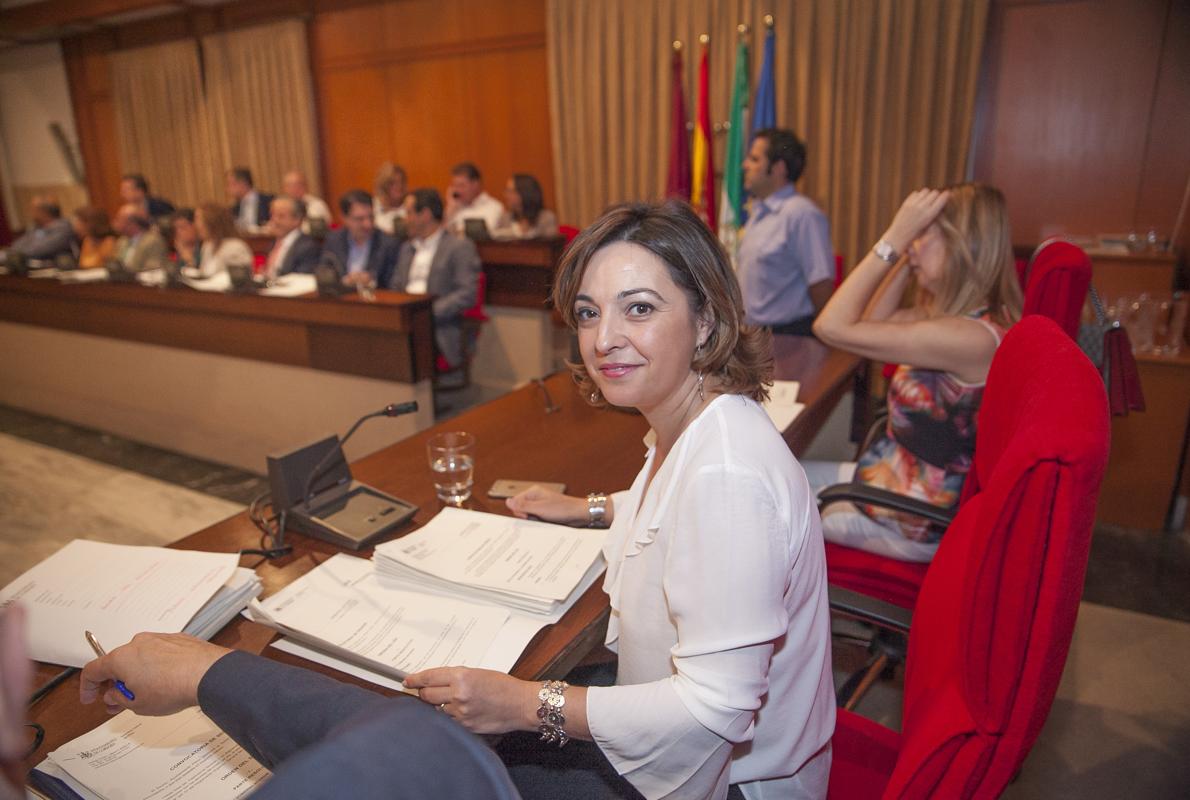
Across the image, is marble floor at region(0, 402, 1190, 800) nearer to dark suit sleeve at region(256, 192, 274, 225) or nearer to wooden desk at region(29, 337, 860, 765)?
wooden desk at region(29, 337, 860, 765)

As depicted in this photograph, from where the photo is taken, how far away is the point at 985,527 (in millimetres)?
750

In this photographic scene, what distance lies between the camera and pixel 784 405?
6.57ft

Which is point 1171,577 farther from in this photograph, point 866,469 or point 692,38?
point 692,38

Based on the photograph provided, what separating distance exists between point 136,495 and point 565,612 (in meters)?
3.39

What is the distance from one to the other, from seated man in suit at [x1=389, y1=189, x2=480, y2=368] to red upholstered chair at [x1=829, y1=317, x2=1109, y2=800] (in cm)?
346

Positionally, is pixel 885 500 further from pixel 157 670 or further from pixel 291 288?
pixel 291 288

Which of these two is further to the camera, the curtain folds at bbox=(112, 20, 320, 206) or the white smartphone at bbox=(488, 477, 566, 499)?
the curtain folds at bbox=(112, 20, 320, 206)

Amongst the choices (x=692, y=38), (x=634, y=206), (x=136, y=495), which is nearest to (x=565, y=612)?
(x=634, y=206)

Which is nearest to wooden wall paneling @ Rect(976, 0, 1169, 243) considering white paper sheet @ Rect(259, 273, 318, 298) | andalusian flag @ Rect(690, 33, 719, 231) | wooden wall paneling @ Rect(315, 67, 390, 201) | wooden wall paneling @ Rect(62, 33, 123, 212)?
andalusian flag @ Rect(690, 33, 719, 231)

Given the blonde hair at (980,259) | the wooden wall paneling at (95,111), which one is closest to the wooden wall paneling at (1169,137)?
the blonde hair at (980,259)

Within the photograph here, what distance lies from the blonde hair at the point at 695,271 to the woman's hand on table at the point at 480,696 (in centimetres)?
50

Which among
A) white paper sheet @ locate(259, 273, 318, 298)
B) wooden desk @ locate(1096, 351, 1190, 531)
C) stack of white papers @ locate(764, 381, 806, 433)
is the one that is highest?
stack of white papers @ locate(764, 381, 806, 433)

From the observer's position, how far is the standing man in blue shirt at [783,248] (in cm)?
367

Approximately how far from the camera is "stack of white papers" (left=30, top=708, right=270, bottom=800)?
0.85 metres
